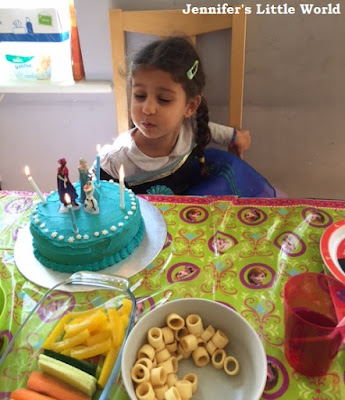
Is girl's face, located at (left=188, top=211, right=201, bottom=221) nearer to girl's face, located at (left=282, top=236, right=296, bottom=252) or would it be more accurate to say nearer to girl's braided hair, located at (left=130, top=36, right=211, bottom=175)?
girl's face, located at (left=282, top=236, right=296, bottom=252)

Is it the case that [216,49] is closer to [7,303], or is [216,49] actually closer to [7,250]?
[7,250]

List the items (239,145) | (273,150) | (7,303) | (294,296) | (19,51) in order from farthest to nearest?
(273,150) < (19,51) < (239,145) < (7,303) < (294,296)

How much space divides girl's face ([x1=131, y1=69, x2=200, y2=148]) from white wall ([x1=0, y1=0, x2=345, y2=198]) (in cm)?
37

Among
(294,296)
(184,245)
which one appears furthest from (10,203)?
(294,296)

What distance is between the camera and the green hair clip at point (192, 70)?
3.75 feet

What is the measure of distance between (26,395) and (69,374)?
7 cm

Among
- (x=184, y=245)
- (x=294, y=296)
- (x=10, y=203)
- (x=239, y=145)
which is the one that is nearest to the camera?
(x=294, y=296)

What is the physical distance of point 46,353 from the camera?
2.16ft

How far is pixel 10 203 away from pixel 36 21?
742mm

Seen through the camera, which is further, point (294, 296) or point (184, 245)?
point (184, 245)

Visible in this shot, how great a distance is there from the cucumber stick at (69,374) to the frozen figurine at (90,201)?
0.32m

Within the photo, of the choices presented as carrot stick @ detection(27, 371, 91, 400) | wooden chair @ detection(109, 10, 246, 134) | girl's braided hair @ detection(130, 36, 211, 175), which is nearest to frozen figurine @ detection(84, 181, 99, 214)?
carrot stick @ detection(27, 371, 91, 400)

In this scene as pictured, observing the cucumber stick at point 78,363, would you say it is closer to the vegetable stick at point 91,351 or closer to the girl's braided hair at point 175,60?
the vegetable stick at point 91,351

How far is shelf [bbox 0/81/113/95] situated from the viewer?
1.52 metres
